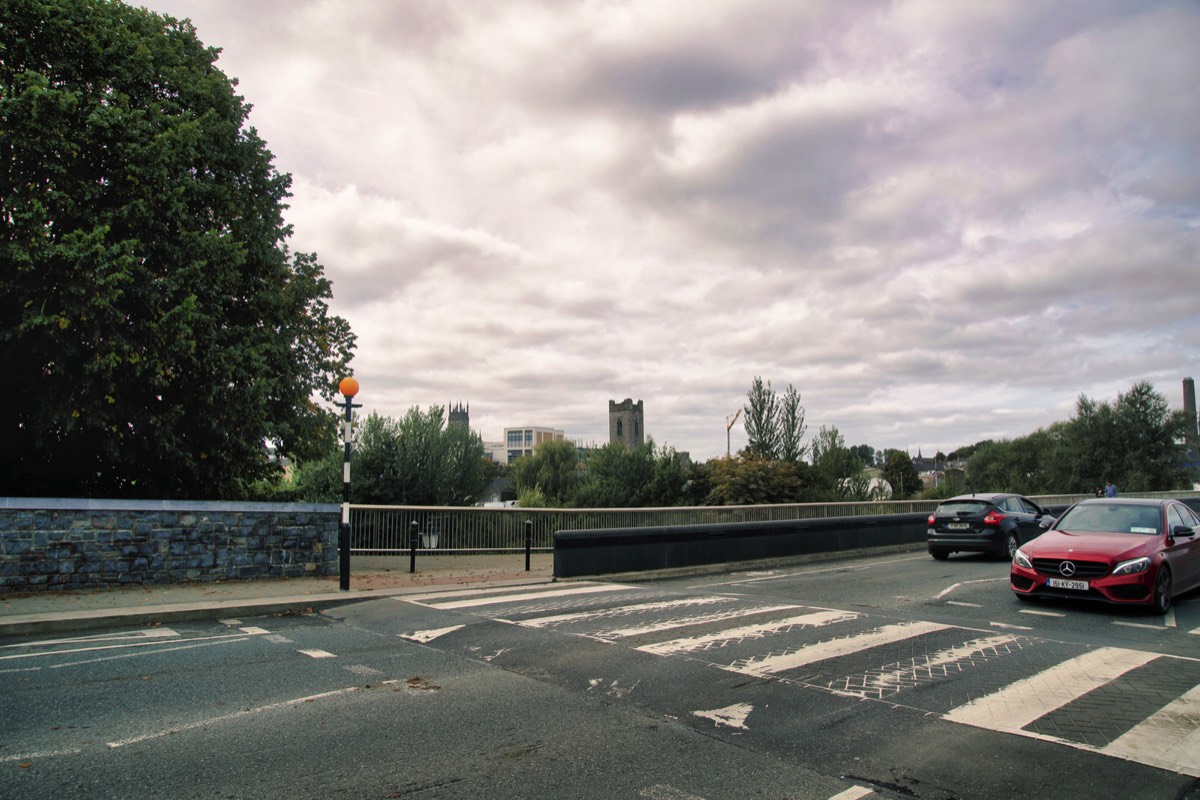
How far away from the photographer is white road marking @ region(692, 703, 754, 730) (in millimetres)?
5273

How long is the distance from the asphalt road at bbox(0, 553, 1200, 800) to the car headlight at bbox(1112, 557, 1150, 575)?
62 centimetres

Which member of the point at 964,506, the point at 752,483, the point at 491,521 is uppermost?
the point at 752,483

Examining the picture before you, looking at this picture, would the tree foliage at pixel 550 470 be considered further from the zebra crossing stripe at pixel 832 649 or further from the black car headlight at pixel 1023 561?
the zebra crossing stripe at pixel 832 649

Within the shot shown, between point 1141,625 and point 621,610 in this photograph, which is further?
point 621,610

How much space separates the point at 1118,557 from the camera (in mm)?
9617

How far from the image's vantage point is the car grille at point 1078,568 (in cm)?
965

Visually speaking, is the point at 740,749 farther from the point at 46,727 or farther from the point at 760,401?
the point at 760,401

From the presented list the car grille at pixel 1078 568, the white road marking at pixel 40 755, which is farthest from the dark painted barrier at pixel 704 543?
the white road marking at pixel 40 755

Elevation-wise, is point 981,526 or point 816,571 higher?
point 981,526

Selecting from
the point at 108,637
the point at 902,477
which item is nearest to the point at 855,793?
the point at 108,637

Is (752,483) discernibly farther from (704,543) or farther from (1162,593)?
(1162,593)

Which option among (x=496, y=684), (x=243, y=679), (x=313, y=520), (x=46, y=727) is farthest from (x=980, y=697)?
(x=313, y=520)

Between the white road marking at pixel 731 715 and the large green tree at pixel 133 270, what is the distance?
1170 centimetres

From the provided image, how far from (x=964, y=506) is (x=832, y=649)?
38.3 ft
